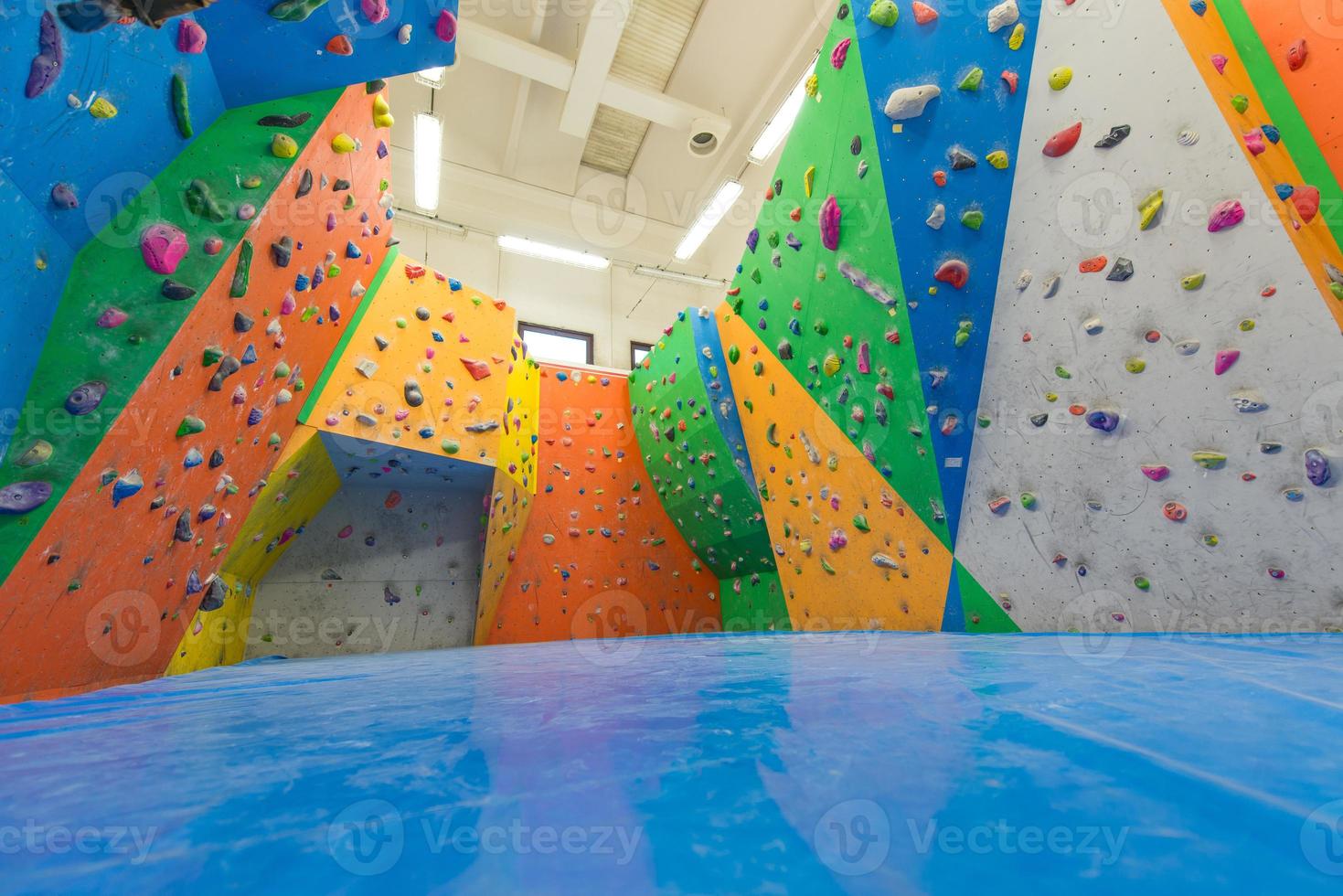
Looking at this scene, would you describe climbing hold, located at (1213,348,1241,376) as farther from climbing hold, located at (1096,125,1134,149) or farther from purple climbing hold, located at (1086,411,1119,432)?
climbing hold, located at (1096,125,1134,149)

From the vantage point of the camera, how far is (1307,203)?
1971 millimetres

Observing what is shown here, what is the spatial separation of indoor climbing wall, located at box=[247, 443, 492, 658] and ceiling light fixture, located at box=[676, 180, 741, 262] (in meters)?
4.41

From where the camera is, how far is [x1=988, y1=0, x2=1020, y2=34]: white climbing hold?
241 centimetres

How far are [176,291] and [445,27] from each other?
3.87ft

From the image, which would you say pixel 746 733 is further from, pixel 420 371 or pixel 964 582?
pixel 420 371

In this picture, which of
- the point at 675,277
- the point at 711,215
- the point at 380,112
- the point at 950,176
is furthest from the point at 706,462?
the point at 675,277

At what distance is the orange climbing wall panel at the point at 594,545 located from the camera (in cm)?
588

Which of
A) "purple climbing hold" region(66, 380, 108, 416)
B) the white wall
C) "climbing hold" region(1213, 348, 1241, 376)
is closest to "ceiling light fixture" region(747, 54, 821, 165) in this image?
the white wall

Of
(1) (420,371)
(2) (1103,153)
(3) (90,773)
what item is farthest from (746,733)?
(1) (420,371)

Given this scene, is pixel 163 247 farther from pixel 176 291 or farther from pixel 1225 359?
pixel 1225 359

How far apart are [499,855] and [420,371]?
4141 mm

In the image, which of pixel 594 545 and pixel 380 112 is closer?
pixel 380 112

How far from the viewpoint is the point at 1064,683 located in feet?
4.06

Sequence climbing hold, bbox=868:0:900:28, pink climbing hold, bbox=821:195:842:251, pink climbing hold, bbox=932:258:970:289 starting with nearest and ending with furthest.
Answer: climbing hold, bbox=868:0:900:28 → pink climbing hold, bbox=932:258:970:289 → pink climbing hold, bbox=821:195:842:251
